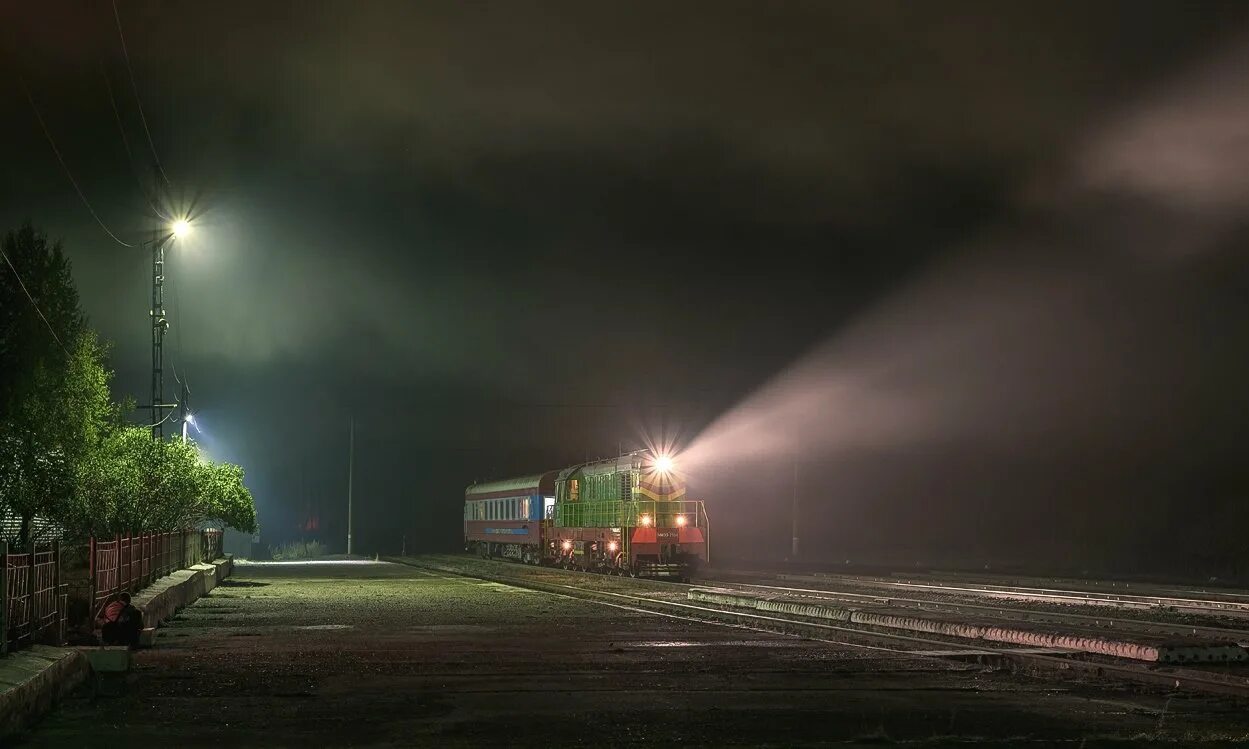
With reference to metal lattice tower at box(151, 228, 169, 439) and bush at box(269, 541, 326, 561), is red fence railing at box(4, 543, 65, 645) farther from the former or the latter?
bush at box(269, 541, 326, 561)

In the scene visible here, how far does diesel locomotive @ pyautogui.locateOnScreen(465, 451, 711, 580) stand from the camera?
40469mm

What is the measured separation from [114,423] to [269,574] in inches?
477

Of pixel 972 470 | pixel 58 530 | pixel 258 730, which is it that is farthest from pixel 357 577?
pixel 972 470

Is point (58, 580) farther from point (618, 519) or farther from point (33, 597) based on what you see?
point (618, 519)

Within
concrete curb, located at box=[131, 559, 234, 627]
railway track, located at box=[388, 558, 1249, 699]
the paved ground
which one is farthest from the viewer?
concrete curb, located at box=[131, 559, 234, 627]

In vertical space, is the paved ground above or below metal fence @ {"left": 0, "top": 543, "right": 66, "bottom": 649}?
below

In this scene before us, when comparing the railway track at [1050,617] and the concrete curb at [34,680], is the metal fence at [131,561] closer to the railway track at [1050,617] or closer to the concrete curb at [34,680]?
the concrete curb at [34,680]

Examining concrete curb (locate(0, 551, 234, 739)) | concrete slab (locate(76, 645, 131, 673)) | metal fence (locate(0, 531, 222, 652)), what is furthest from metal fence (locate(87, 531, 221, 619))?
concrete curb (locate(0, 551, 234, 739))

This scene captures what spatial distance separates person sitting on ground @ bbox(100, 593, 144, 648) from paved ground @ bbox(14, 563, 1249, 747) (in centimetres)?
43

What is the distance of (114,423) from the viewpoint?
3991cm

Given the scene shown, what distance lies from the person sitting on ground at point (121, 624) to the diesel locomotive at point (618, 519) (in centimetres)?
2345

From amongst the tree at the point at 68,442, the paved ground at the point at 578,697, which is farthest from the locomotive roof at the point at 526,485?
the paved ground at the point at 578,697

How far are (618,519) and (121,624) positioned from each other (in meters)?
25.1

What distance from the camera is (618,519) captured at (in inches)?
1646
